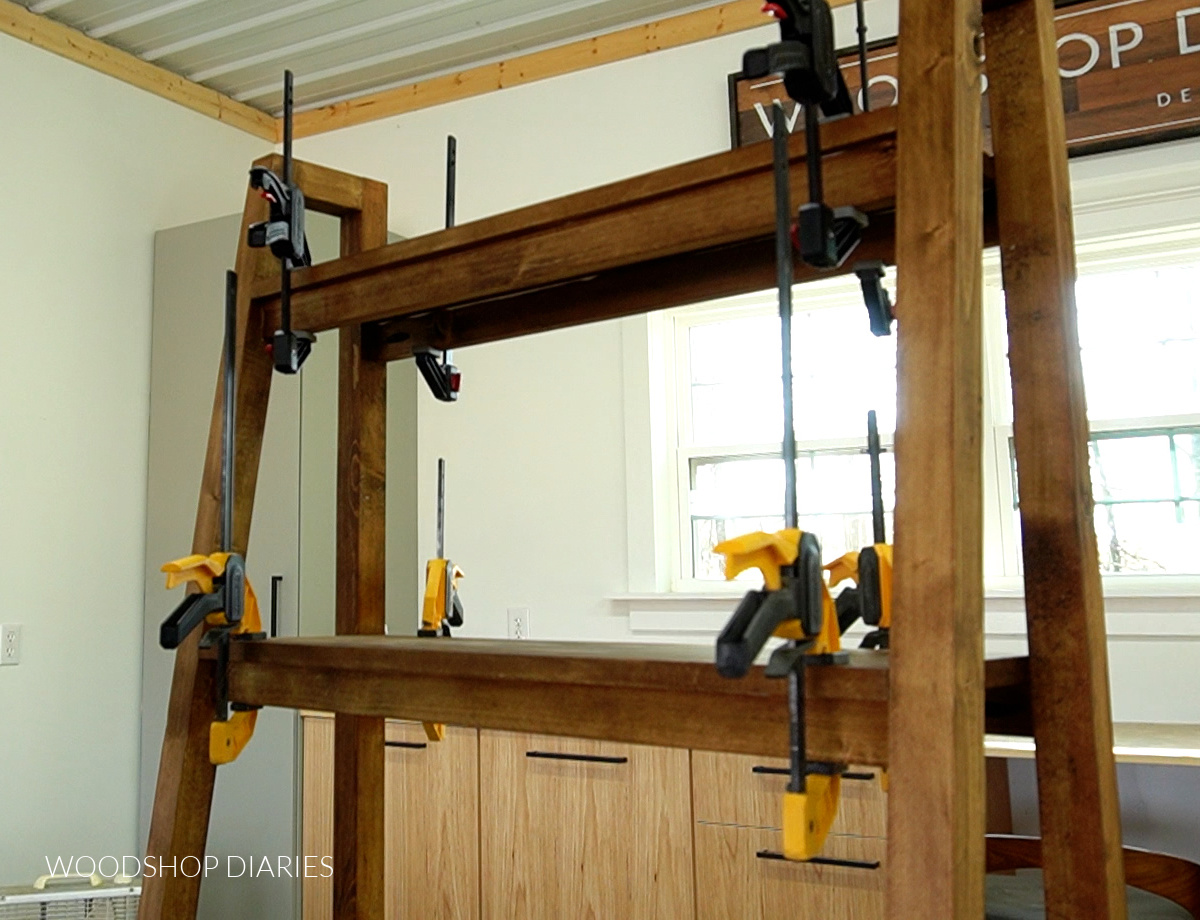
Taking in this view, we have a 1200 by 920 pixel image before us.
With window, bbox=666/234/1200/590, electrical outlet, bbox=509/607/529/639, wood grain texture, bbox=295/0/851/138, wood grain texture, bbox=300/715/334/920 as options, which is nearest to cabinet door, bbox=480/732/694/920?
wood grain texture, bbox=300/715/334/920

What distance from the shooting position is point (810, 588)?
772 millimetres

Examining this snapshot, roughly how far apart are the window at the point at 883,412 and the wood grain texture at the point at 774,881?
2.73 feet

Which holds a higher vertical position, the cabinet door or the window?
the window

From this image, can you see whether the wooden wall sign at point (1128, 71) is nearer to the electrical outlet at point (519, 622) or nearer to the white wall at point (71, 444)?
the electrical outlet at point (519, 622)

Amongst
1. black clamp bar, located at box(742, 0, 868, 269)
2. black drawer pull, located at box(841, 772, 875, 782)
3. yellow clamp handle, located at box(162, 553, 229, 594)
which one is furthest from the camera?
black drawer pull, located at box(841, 772, 875, 782)

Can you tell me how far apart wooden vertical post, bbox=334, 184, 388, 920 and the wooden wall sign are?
6.11ft

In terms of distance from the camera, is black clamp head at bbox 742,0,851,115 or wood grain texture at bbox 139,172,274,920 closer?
black clamp head at bbox 742,0,851,115

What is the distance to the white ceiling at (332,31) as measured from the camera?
344 centimetres

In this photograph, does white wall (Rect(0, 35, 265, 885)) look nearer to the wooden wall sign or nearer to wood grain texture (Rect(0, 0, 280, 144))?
wood grain texture (Rect(0, 0, 280, 144))

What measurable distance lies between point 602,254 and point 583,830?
2.04 m

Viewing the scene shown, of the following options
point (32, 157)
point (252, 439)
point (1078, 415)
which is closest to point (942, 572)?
point (1078, 415)

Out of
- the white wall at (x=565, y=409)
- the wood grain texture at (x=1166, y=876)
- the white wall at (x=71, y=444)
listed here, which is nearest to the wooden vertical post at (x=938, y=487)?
the wood grain texture at (x=1166, y=876)

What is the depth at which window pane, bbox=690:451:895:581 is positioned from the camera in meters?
3.21

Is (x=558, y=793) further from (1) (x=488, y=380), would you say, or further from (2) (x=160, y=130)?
(2) (x=160, y=130)
